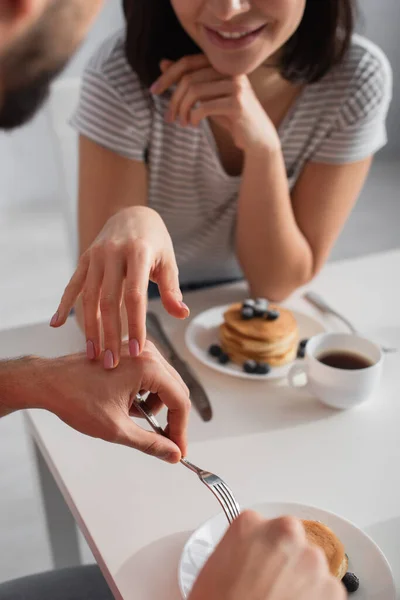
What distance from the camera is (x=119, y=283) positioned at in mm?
1042

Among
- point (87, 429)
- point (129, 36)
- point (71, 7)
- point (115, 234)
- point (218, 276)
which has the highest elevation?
point (71, 7)

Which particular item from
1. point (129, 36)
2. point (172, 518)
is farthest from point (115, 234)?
point (129, 36)

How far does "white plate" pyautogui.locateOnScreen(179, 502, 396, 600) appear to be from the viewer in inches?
33.8

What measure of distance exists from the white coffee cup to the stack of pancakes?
0.05 meters

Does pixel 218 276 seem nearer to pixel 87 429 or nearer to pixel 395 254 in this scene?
pixel 395 254

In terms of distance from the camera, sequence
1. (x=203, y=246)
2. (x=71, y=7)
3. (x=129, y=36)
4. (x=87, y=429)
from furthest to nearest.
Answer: (x=203, y=246) → (x=129, y=36) → (x=87, y=429) → (x=71, y=7)

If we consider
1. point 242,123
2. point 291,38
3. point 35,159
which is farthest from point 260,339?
point 35,159

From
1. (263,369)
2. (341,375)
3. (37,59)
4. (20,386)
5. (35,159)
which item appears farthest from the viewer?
(35,159)

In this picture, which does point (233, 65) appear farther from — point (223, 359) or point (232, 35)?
point (223, 359)

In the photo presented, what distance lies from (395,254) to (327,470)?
2.28ft

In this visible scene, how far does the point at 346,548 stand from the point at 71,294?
1.57 ft

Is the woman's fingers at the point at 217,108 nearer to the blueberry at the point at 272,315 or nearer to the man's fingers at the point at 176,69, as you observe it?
the man's fingers at the point at 176,69

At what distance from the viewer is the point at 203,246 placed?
5.98 ft

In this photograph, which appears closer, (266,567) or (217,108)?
(266,567)
